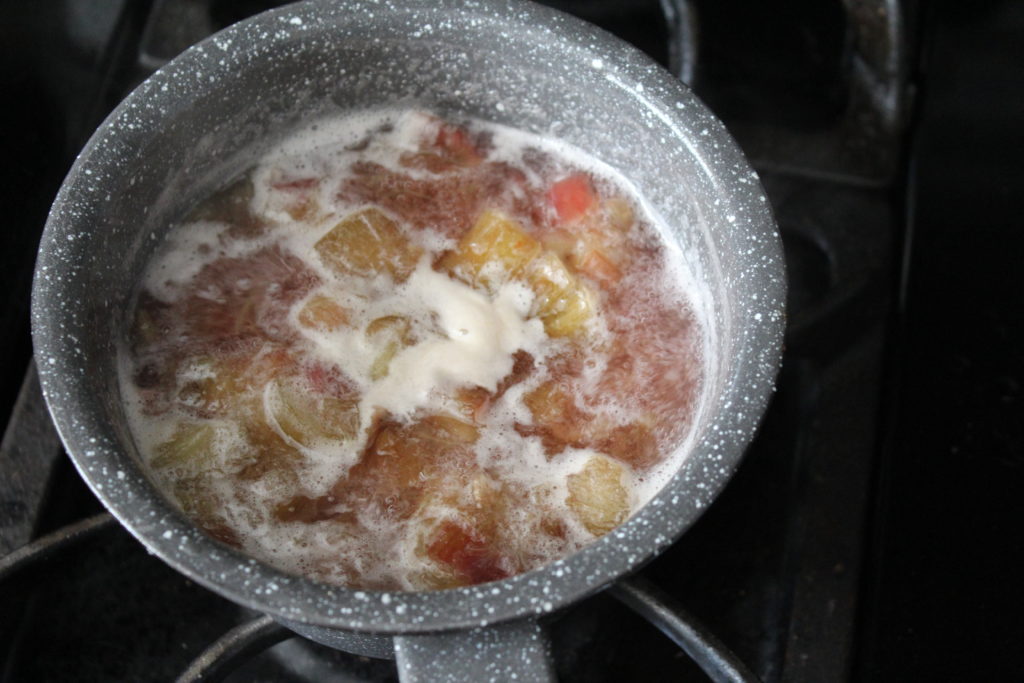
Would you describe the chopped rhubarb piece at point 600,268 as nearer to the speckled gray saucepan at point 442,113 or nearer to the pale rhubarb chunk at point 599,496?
the speckled gray saucepan at point 442,113

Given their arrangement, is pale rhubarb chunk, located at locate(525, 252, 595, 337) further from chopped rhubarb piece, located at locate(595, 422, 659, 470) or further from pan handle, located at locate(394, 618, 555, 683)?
pan handle, located at locate(394, 618, 555, 683)

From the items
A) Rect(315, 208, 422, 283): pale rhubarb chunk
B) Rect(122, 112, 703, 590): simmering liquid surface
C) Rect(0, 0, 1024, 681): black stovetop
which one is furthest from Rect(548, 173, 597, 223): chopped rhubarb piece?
Rect(0, 0, 1024, 681): black stovetop

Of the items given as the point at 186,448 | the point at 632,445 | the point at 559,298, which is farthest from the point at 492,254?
the point at 186,448

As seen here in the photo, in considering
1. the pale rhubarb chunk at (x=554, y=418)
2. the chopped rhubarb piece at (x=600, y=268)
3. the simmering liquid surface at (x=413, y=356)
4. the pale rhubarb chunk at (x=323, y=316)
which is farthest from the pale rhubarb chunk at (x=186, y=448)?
the chopped rhubarb piece at (x=600, y=268)

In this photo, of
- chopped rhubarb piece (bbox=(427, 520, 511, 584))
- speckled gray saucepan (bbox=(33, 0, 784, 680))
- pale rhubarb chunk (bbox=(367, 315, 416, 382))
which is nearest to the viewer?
speckled gray saucepan (bbox=(33, 0, 784, 680))

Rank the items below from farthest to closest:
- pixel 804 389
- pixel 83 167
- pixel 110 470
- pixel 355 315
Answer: pixel 804 389, pixel 355 315, pixel 83 167, pixel 110 470

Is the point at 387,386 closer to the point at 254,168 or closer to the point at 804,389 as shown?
the point at 254,168

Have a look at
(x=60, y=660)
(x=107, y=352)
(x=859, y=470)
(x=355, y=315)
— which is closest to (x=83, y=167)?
(x=107, y=352)

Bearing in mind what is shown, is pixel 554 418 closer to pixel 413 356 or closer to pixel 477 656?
pixel 413 356
